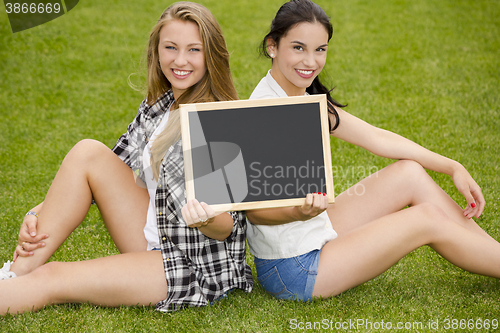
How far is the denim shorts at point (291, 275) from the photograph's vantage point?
Result: 8.27 feet

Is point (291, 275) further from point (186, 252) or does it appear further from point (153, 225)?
point (153, 225)

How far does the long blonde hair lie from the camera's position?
2539mm

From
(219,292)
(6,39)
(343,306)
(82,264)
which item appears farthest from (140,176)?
(6,39)

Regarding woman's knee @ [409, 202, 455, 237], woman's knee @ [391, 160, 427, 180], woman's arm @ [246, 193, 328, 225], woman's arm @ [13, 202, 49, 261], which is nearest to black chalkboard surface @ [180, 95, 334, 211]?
woman's arm @ [246, 193, 328, 225]

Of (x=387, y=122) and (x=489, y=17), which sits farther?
(x=489, y=17)

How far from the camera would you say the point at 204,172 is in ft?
7.44

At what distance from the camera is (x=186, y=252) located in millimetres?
2533

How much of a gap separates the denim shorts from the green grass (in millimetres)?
70

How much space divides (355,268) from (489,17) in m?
8.06

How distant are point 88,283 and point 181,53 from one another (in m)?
1.21

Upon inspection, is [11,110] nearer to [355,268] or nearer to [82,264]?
[82,264]

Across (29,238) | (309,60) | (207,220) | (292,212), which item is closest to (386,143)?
(309,60)

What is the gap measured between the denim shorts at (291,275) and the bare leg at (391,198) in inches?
14.9

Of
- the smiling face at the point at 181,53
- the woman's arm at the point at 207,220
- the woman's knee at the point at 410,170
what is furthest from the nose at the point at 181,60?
the woman's knee at the point at 410,170
